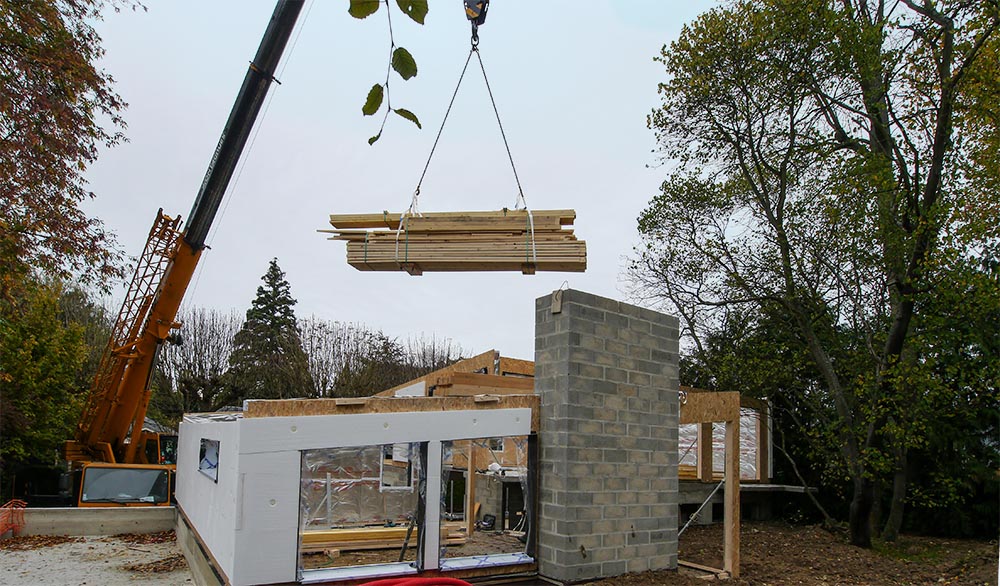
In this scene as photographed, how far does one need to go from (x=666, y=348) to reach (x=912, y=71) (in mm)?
7617

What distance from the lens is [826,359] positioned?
1349cm

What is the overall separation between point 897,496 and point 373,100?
46.7 ft

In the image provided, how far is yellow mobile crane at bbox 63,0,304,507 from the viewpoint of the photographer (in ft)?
39.1

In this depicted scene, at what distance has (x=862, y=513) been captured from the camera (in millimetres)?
12242

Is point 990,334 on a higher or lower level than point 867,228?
lower

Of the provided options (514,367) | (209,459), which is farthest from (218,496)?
(514,367)

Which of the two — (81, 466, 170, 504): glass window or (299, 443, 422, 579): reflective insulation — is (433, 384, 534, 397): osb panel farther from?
(81, 466, 170, 504): glass window

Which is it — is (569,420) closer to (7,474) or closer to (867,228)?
(867,228)

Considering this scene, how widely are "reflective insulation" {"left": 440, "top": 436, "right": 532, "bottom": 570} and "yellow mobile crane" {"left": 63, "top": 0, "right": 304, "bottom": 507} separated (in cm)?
561

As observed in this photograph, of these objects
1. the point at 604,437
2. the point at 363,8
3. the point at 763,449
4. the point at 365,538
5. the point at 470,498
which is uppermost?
the point at 363,8

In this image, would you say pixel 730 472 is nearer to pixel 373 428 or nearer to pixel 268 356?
pixel 373 428

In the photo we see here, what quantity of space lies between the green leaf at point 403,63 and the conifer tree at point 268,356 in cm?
2745

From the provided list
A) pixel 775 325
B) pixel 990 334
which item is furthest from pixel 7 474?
pixel 990 334

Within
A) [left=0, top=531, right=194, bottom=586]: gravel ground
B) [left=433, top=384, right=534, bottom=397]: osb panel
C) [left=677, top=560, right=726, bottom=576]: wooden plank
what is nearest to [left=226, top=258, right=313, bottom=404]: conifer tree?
[left=0, top=531, right=194, bottom=586]: gravel ground
